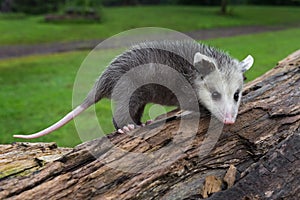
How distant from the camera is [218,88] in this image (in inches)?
137

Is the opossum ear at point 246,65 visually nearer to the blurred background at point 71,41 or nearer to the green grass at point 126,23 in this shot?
the blurred background at point 71,41

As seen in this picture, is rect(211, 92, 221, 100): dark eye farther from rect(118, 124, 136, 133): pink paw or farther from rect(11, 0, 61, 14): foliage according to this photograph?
rect(11, 0, 61, 14): foliage

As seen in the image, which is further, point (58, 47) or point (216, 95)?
point (58, 47)

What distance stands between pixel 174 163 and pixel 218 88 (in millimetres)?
765

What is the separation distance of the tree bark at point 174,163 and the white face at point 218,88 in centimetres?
16

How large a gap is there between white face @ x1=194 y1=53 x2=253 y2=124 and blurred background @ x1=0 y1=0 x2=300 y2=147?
1.94 metres

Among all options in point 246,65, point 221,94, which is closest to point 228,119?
point 221,94

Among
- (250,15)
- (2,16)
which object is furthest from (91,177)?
(250,15)

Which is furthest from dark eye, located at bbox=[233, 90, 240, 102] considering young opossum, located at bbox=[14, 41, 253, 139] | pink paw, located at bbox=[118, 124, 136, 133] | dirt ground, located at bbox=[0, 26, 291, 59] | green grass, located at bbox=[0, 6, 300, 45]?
green grass, located at bbox=[0, 6, 300, 45]

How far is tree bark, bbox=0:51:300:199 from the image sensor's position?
296 cm

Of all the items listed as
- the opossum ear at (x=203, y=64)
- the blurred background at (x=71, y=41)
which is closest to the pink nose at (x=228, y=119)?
the opossum ear at (x=203, y=64)

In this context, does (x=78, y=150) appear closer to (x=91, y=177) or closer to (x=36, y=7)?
(x=91, y=177)

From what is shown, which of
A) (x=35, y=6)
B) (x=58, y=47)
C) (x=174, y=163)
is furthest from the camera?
(x=35, y=6)

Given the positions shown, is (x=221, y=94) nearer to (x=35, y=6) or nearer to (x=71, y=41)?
(x=71, y=41)
